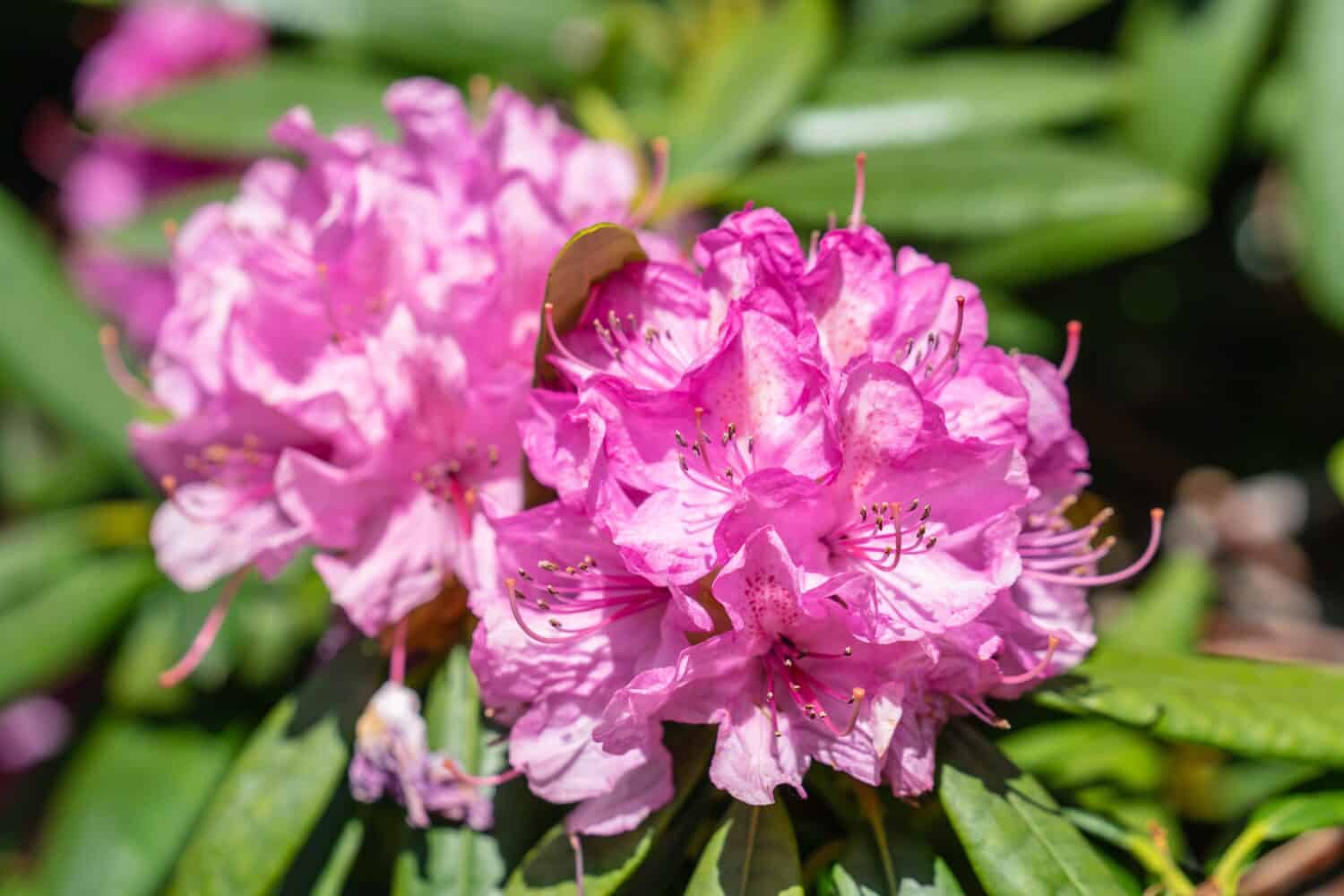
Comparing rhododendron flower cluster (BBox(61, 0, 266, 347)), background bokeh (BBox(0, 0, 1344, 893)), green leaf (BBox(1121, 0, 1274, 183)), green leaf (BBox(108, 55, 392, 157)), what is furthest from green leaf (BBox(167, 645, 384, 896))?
green leaf (BBox(1121, 0, 1274, 183))

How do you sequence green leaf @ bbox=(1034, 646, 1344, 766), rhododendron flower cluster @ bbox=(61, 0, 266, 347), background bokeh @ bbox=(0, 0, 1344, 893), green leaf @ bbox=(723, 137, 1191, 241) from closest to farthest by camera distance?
green leaf @ bbox=(1034, 646, 1344, 766) → green leaf @ bbox=(723, 137, 1191, 241) → background bokeh @ bbox=(0, 0, 1344, 893) → rhododendron flower cluster @ bbox=(61, 0, 266, 347)

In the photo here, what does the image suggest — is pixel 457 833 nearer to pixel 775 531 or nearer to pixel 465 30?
pixel 775 531

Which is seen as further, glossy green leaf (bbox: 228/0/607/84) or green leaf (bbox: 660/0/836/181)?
glossy green leaf (bbox: 228/0/607/84)

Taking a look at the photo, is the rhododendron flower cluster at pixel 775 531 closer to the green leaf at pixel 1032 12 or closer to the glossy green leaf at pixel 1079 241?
the glossy green leaf at pixel 1079 241

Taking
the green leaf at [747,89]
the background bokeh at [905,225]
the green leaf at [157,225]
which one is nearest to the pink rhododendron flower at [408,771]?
the background bokeh at [905,225]

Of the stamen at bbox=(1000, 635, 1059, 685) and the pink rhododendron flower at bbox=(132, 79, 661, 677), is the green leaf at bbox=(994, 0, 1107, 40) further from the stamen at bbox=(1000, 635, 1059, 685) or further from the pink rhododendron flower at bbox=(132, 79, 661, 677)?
the stamen at bbox=(1000, 635, 1059, 685)

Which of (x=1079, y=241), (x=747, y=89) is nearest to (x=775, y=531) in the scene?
(x=1079, y=241)

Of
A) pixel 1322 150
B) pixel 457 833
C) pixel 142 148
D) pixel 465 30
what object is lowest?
pixel 457 833

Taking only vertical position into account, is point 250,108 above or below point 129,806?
above
